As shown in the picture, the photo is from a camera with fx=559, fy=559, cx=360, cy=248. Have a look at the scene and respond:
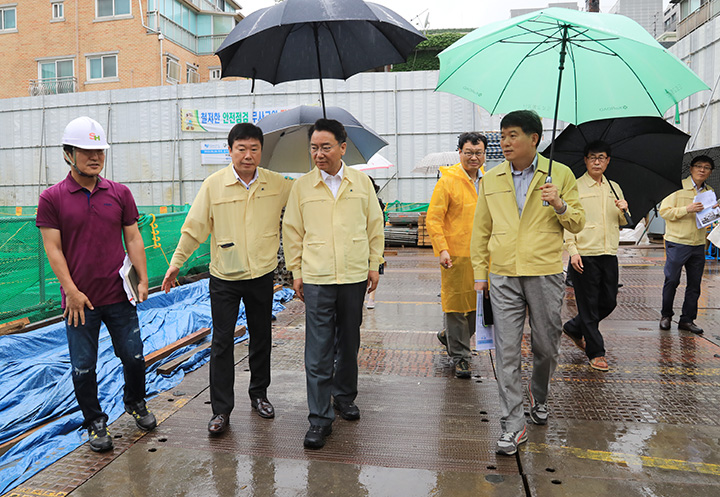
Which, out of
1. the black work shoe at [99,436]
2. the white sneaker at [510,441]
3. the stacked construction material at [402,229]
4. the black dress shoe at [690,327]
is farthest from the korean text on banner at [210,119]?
the white sneaker at [510,441]

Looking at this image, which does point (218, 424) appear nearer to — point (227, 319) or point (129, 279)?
point (227, 319)

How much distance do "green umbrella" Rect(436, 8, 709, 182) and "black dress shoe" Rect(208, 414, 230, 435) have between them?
2932mm

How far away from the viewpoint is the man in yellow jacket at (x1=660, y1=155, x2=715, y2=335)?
644 cm

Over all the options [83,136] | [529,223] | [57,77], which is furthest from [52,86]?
[529,223]

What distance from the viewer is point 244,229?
12.7ft

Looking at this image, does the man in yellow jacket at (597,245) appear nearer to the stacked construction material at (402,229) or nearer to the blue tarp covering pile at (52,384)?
the blue tarp covering pile at (52,384)

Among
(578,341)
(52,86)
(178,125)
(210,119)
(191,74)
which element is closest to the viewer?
(578,341)

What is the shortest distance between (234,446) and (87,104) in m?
24.5

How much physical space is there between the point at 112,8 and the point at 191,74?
16.6 ft

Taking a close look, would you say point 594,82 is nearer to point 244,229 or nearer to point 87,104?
point 244,229

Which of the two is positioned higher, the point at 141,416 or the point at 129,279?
the point at 129,279

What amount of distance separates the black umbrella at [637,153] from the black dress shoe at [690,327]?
5.71ft

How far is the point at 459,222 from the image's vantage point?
4926mm

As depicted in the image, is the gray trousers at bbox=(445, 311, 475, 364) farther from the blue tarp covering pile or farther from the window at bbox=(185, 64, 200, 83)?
the window at bbox=(185, 64, 200, 83)
